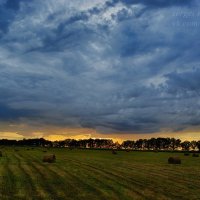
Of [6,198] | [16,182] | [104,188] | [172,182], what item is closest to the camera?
[6,198]

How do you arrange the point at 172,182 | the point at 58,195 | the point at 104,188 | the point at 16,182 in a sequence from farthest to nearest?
the point at 172,182, the point at 16,182, the point at 104,188, the point at 58,195

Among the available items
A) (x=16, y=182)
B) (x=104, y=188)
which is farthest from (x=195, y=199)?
(x=16, y=182)

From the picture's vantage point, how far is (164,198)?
16.0 m

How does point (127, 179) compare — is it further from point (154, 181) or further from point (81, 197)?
point (81, 197)

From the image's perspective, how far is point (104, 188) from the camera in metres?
18.5

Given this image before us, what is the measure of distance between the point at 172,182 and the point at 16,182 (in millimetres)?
8858

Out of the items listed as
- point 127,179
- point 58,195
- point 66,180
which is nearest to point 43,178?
point 66,180

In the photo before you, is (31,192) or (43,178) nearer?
(31,192)

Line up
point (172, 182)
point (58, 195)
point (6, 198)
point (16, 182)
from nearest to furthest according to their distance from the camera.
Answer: point (6, 198) → point (58, 195) → point (16, 182) → point (172, 182)

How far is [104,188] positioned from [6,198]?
5.24 metres

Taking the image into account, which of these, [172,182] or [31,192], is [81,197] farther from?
[172,182]

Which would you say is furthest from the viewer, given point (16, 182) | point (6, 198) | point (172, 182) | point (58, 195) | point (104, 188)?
point (172, 182)

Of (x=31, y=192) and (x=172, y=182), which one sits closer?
(x=31, y=192)

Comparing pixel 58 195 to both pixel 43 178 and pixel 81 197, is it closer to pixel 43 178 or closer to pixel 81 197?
pixel 81 197
